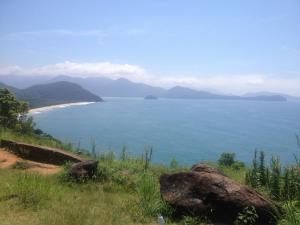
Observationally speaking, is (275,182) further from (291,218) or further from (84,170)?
(84,170)

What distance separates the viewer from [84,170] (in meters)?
12.6

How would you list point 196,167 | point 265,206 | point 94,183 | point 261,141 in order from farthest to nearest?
point 261,141 < point 94,183 < point 196,167 < point 265,206

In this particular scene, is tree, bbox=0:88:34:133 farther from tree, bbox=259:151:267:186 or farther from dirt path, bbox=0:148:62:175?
tree, bbox=259:151:267:186

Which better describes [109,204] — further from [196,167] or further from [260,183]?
[260,183]

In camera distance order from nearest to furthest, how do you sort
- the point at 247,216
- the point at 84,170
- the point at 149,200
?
the point at 247,216 < the point at 149,200 < the point at 84,170

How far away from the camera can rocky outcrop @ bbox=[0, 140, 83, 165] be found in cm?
1574

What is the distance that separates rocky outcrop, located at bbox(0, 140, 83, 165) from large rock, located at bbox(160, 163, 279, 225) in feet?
22.8

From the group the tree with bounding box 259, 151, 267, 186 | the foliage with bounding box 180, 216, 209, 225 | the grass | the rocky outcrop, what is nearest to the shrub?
the grass

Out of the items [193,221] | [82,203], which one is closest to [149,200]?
[193,221]

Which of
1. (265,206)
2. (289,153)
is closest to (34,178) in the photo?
(265,206)

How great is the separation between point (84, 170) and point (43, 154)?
4.33 m

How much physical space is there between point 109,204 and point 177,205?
2.01 metres

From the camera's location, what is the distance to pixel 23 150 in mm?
16750

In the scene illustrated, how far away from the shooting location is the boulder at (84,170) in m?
12.5
